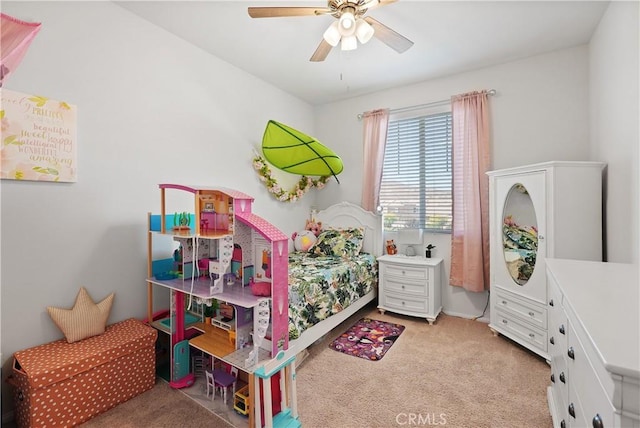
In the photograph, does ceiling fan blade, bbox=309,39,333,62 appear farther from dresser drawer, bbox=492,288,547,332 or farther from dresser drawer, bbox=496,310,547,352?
dresser drawer, bbox=496,310,547,352

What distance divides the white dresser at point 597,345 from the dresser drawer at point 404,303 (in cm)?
156

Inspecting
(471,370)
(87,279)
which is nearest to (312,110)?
(87,279)

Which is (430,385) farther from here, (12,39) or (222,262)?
(12,39)

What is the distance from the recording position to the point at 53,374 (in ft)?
5.28

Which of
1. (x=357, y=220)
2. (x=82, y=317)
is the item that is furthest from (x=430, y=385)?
(x=82, y=317)

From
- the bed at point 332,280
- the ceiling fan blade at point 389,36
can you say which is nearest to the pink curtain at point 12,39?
the ceiling fan blade at point 389,36

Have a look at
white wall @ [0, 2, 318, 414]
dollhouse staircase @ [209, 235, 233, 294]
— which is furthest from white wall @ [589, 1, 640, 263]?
white wall @ [0, 2, 318, 414]

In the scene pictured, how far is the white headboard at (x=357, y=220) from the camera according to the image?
3777 millimetres

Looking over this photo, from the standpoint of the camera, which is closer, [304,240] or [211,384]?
[211,384]

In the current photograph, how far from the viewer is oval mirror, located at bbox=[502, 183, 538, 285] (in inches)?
101

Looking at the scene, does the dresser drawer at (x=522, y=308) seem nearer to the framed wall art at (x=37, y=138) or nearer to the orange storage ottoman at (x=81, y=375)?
the orange storage ottoman at (x=81, y=375)

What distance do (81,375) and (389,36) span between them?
2.86 meters

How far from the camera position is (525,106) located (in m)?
3.04

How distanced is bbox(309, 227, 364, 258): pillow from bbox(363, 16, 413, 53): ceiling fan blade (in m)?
2.21
